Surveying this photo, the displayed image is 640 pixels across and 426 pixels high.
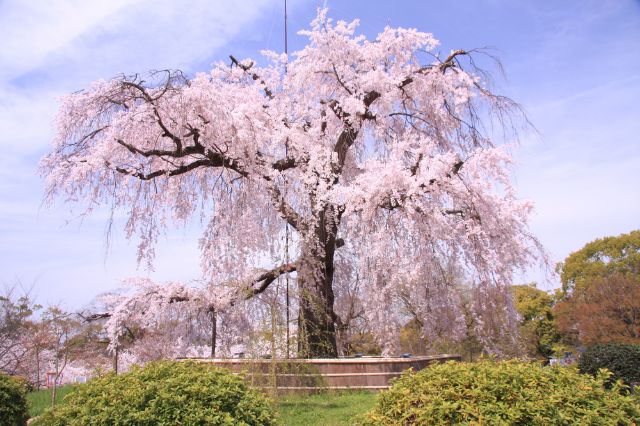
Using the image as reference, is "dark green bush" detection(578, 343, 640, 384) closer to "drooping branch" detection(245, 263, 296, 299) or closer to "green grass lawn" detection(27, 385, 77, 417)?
"drooping branch" detection(245, 263, 296, 299)

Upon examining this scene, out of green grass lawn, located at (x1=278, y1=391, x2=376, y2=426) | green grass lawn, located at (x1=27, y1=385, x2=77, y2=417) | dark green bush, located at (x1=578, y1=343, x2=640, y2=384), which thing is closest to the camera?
green grass lawn, located at (x1=278, y1=391, x2=376, y2=426)

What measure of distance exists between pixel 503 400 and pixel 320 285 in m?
9.36

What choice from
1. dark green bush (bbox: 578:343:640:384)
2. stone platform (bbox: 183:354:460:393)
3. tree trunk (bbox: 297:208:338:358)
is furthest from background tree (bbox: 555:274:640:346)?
stone platform (bbox: 183:354:460:393)

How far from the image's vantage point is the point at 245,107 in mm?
11695

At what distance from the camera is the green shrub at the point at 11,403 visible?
22.1 ft

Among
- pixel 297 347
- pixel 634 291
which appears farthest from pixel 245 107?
pixel 634 291

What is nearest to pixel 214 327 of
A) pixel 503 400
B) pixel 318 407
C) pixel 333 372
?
pixel 333 372

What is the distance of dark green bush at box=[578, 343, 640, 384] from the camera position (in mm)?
9289

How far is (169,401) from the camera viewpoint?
4.15 meters

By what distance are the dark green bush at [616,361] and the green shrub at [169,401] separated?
24.1 feet

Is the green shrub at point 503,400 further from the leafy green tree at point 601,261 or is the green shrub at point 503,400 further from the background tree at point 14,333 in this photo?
the leafy green tree at point 601,261

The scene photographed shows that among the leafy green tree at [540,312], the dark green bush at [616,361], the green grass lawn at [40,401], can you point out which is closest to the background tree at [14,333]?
the green grass lawn at [40,401]

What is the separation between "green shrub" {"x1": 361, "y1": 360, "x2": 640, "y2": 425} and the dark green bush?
5.96m

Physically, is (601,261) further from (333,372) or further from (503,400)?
(503,400)
